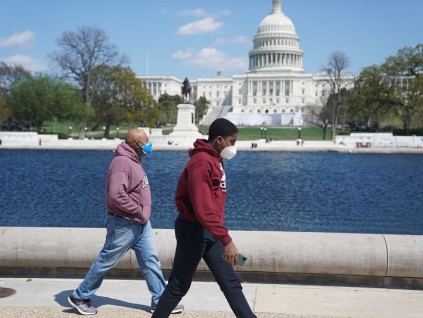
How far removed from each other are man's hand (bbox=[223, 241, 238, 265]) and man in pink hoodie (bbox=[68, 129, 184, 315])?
114 cm

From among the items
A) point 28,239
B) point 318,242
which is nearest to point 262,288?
point 318,242

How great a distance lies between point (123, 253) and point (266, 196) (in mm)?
13059

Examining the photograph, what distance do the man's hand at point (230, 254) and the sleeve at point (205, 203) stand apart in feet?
0.11

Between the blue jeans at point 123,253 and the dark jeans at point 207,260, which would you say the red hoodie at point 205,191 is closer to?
the dark jeans at point 207,260

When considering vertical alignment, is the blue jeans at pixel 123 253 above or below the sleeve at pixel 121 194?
below

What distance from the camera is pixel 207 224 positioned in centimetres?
386

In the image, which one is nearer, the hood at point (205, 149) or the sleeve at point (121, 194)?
the hood at point (205, 149)

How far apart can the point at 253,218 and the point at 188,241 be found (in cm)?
989

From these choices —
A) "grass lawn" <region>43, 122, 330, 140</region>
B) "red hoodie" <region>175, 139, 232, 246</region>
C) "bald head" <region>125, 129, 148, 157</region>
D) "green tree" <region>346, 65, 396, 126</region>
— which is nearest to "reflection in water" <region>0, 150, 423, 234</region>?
"bald head" <region>125, 129, 148, 157</region>

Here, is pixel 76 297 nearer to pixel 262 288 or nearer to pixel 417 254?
pixel 262 288

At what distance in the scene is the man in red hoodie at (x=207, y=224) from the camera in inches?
153

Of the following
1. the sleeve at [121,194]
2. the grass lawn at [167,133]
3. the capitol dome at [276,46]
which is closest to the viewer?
the sleeve at [121,194]

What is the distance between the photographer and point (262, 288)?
5.76 m

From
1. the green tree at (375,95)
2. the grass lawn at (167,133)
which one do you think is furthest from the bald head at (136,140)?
the green tree at (375,95)
